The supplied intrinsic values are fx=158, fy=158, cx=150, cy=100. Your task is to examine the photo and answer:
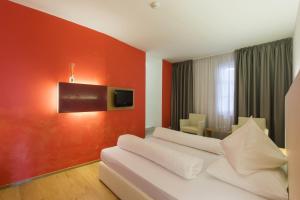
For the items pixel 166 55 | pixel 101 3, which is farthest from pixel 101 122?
pixel 166 55

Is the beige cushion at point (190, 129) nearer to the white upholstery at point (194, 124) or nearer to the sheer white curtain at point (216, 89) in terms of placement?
the white upholstery at point (194, 124)

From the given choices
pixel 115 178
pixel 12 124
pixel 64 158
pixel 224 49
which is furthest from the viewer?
pixel 224 49

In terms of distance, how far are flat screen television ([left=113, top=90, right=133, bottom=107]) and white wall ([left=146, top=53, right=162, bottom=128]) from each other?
1.04m

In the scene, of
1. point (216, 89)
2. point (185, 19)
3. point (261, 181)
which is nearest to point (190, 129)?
point (216, 89)

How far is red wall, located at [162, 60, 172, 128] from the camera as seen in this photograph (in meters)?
5.18

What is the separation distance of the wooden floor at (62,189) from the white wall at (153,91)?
249cm

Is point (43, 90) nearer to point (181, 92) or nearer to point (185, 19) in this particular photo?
point (185, 19)

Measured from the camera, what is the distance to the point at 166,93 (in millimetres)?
5289

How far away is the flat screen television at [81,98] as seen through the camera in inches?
98.3

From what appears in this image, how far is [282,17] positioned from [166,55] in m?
2.63

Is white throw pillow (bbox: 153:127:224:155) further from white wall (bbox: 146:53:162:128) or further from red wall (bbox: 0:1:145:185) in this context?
white wall (bbox: 146:53:162:128)

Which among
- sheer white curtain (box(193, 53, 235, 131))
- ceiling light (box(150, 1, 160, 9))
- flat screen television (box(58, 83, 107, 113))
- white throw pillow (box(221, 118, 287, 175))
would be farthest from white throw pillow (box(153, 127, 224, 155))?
sheer white curtain (box(193, 53, 235, 131))

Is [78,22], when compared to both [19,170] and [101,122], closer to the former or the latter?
[101,122]

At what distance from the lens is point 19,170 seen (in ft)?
7.22
